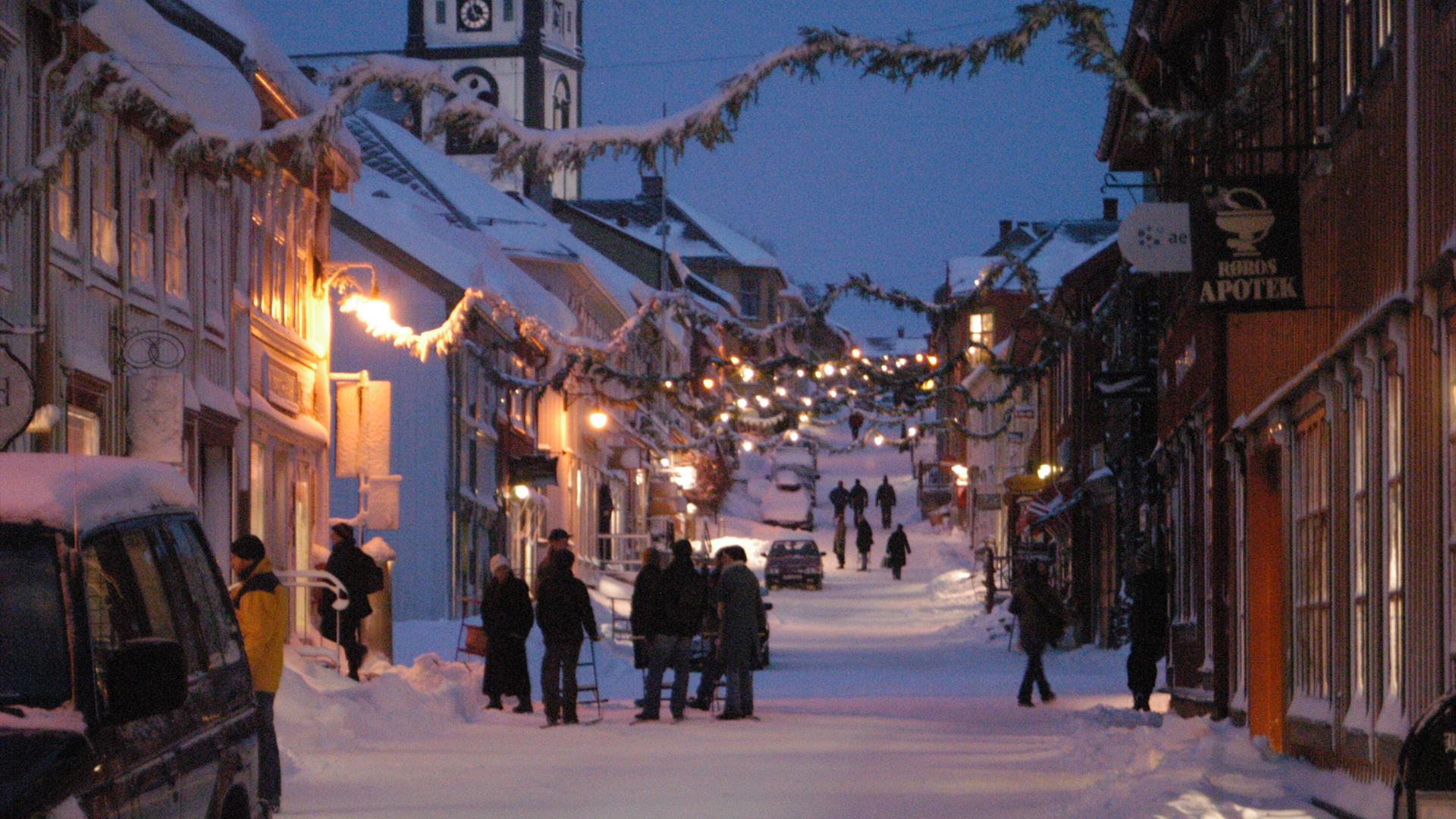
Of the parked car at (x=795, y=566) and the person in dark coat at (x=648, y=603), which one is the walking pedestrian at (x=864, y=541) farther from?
the person in dark coat at (x=648, y=603)

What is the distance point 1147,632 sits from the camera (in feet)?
78.1

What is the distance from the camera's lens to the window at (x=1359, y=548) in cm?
1304

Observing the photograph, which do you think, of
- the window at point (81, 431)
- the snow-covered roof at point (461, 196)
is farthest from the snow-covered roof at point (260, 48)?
the snow-covered roof at point (461, 196)

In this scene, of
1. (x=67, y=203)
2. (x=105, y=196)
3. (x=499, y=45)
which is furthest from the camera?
(x=499, y=45)

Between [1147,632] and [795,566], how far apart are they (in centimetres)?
3801

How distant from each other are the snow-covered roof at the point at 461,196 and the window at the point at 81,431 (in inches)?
1192

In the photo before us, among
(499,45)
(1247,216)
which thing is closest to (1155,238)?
(1247,216)

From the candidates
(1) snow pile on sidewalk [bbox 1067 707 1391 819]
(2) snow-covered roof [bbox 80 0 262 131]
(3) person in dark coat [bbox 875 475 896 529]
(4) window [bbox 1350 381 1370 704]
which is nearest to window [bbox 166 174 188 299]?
(2) snow-covered roof [bbox 80 0 262 131]

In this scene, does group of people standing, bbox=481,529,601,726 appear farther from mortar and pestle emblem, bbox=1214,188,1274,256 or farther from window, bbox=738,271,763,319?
window, bbox=738,271,763,319

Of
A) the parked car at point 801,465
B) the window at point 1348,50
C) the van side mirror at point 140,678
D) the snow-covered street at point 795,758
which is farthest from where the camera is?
the parked car at point 801,465

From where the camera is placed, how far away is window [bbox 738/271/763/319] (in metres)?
120

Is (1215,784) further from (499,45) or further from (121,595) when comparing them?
(499,45)

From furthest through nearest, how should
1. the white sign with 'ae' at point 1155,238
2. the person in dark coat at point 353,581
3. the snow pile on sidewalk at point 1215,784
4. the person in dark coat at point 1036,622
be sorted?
1. the person in dark coat at point 1036,622
2. the person in dark coat at point 353,581
3. the white sign with 'ae' at point 1155,238
4. the snow pile on sidewalk at point 1215,784

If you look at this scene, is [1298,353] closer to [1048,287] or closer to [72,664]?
[72,664]
